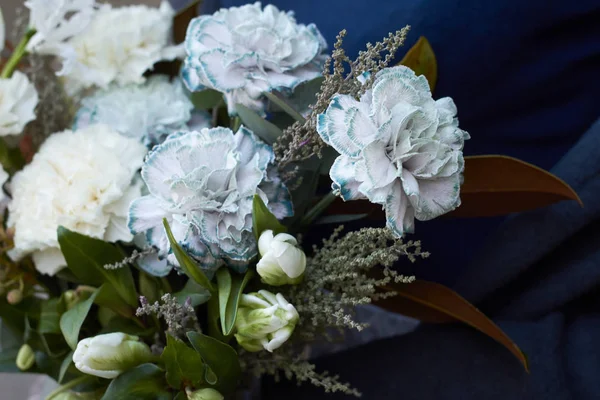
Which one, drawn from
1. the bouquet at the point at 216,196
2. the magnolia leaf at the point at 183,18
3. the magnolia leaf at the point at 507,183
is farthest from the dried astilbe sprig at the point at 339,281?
the magnolia leaf at the point at 183,18

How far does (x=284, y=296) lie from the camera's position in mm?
447

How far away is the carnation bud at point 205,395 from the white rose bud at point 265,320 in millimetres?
41

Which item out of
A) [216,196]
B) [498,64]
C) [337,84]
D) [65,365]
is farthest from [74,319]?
[498,64]

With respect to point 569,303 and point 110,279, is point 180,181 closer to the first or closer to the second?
point 110,279

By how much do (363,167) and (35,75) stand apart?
41 centimetres

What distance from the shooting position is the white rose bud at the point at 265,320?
1.28ft

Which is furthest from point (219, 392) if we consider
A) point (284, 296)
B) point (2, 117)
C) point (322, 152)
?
point (2, 117)

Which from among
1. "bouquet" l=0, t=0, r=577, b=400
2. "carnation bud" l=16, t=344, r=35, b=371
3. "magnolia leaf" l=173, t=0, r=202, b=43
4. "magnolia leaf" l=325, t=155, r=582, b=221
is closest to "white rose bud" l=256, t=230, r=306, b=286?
"bouquet" l=0, t=0, r=577, b=400

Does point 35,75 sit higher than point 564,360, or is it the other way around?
point 35,75

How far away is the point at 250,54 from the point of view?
446mm

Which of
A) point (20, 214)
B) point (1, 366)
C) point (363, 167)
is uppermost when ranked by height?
point (363, 167)

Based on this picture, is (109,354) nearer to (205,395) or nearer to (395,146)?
(205,395)

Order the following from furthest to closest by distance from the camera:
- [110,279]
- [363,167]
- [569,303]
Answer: [569,303], [110,279], [363,167]

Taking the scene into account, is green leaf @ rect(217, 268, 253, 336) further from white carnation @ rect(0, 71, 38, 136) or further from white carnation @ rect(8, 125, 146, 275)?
white carnation @ rect(0, 71, 38, 136)
